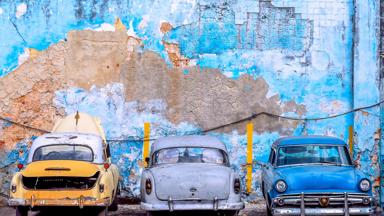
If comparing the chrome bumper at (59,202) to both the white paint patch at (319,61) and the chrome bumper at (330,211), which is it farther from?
the white paint patch at (319,61)

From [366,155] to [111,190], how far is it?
20.6ft

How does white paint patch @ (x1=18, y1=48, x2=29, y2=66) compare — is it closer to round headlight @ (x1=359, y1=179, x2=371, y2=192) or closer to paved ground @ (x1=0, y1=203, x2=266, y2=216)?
paved ground @ (x1=0, y1=203, x2=266, y2=216)

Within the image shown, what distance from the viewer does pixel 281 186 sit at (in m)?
11.8

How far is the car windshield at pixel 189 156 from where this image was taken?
12547 millimetres

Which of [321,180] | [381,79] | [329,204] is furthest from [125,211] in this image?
[381,79]

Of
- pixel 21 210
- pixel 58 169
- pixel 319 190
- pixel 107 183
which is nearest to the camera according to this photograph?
pixel 319 190

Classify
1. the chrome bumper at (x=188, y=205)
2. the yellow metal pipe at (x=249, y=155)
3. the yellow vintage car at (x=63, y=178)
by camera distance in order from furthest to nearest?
1. the yellow metal pipe at (x=249, y=155)
2. the yellow vintage car at (x=63, y=178)
3. the chrome bumper at (x=188, y=205)

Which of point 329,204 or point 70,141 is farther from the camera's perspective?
point 70,141

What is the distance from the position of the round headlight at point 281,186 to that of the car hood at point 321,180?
59 millimetres

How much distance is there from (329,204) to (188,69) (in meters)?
5.67

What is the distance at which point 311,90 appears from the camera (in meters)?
16.1

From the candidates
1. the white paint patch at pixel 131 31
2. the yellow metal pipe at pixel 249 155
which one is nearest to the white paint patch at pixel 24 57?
the white paint patch at pixel 131 31

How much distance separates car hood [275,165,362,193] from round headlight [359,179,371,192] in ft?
0.23

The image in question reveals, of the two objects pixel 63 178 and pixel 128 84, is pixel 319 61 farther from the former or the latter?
pixel 63 178
